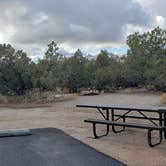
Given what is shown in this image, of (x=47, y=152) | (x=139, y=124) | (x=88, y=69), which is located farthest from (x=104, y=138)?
(x=88, y=69)

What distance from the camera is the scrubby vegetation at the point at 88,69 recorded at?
20359 millimetres

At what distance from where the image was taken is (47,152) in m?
4.29

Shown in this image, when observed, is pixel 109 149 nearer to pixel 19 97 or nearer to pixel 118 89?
pixel 19 97

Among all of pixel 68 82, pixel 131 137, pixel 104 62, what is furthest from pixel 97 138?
pixel 104 62

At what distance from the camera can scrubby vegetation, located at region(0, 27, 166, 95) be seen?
66.8ft

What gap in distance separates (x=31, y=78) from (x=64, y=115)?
24.7 feet

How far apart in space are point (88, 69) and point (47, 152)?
997 inches

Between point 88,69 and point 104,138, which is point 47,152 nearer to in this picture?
point 104,138

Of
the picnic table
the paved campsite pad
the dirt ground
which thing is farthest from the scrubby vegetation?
the paved campsite pad

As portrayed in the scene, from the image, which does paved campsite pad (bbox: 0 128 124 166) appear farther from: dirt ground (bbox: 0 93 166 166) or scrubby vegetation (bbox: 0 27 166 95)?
scrubby vegetation (bbox: 0 27 166 95)

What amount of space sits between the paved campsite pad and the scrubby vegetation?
15.4 m

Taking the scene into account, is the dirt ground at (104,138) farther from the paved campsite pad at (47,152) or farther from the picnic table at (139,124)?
the paved campsite pad at (47,152)

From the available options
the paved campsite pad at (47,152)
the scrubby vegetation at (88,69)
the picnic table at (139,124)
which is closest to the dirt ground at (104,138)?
the picnic table at (139,124)

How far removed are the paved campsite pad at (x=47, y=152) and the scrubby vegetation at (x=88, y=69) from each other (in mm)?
15424
